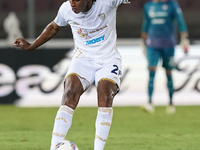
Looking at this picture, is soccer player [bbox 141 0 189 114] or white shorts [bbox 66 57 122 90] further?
soccer player [bbox 141 0 189 114]

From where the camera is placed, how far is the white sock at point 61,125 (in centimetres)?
436

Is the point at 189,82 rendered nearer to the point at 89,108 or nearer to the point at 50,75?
the point at 89,108

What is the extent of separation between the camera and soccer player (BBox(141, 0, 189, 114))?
8984 millimetres

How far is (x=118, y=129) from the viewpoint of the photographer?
23.1ft

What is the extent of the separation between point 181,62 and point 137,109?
141cm

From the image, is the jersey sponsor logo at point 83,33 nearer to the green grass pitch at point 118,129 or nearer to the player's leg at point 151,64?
the green grass pitch at point 118,129

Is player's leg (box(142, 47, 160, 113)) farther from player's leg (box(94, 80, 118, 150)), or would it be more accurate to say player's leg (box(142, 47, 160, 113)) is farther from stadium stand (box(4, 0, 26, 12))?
stadium stand (box(4, 0, 26, 12))

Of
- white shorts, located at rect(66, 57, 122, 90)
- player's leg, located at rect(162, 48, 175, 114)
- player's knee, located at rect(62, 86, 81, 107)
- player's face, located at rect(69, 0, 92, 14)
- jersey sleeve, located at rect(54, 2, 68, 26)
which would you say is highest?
player's face, located at rect(69, 0, 92, 14)

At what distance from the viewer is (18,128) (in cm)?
713

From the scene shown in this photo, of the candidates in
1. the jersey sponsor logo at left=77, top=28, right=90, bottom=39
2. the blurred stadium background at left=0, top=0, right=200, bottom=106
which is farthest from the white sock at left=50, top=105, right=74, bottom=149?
the blurred stadium background at left=0, top=0, right=200, bottom=106

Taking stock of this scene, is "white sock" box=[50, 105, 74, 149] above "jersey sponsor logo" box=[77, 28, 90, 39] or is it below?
below

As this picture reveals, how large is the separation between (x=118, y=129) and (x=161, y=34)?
2.71 metres

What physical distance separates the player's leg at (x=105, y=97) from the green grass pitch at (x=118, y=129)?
99 cm

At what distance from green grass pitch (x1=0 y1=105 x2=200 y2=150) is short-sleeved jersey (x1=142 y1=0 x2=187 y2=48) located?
4.45ft
